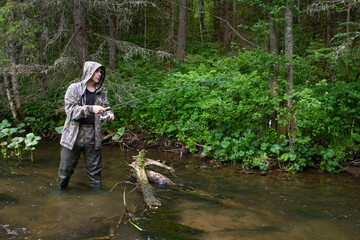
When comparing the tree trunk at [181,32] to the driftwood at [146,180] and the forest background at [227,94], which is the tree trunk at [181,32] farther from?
the driftwood at [146,180]

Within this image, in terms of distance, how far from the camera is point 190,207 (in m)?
4.43

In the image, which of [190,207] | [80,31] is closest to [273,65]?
[190,207]

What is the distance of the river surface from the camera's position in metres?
3.58

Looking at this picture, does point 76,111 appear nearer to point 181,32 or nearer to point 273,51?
point 273,51

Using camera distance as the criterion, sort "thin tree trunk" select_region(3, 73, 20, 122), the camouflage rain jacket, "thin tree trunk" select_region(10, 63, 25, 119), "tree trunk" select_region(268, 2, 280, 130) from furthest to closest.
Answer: "thin tree trunk" select_region(3, 73, 20, 122)
"thin tree trunk" select_region(10, 63, 25, 119)
"tree trunk" select_region(268, 2, 280, 130)
the camouflage rain jacket

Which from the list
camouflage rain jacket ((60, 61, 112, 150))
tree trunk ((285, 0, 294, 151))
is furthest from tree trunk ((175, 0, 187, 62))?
camouflage rain jacket ((60, 61, 112, 150))

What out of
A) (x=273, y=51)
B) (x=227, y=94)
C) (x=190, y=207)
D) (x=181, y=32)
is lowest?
(x=190, y=207)

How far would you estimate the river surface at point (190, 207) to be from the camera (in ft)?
11.7

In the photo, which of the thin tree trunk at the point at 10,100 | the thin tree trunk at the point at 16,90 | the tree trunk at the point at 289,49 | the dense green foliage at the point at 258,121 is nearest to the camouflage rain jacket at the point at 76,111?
the dense green foliage at the point at 258,121

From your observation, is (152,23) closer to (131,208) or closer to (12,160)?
(12,160)

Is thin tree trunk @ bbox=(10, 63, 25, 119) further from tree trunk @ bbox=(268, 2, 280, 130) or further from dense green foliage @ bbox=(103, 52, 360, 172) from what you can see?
tree trunk @ bbox=(268, 2, 280, 130)

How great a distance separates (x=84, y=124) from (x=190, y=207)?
215 cm

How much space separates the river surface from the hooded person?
449 mm

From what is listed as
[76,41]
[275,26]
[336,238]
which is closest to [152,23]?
[76,41]
